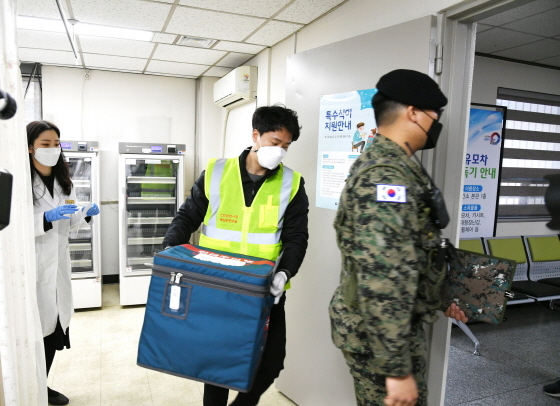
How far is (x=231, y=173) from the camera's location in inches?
76.2

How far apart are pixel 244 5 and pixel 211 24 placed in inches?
20.1

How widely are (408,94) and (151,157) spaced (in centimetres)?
371

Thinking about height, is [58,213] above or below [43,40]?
below

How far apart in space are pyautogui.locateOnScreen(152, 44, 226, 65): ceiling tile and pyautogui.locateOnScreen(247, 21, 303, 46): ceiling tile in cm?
61

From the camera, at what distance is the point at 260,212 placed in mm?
1881

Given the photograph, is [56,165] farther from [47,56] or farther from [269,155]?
[47,56]

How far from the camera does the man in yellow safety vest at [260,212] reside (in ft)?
6.14

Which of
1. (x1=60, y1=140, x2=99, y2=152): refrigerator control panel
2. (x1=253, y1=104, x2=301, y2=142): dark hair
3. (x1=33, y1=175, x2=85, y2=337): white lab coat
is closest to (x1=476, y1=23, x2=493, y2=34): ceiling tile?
(x1=253, y1=104, x2=301, y2=142): dark hair

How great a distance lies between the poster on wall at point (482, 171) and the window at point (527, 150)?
27cm

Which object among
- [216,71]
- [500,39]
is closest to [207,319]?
[500,39]

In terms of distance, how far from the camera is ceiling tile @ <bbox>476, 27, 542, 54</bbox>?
3473 millimetres

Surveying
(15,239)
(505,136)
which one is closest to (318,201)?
(15,239)

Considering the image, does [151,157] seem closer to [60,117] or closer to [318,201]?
[60,117]

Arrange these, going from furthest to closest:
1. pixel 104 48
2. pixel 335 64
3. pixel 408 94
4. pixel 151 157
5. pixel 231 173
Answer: pixel 151 157 → pixel 104 48 → pixel 335 64 → pixel 231 173 → pixel 408 94
